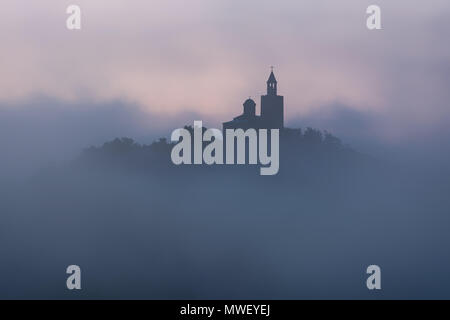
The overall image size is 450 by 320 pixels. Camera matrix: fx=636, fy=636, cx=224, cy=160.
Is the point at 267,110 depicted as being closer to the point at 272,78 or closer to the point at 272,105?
the point at 272,105

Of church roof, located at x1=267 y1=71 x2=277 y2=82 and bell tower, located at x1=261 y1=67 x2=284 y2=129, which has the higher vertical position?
church roof, located at x1=267 y1=71 x2=277 y2=82

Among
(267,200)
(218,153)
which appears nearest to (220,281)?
(267,200)

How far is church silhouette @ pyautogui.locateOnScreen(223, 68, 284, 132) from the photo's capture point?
17.8 meters

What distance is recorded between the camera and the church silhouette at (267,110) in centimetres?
1777

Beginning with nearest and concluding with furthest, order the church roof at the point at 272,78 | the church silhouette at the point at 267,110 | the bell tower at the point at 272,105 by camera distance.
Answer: the church roof at the point at 272,78 → the bell tower at the point at 272,105 → the church silhouette at the point at 267,110

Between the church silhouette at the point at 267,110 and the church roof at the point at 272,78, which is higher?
the church roof at the point at 272,78

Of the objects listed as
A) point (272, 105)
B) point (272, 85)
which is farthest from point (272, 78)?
point (272, 105)

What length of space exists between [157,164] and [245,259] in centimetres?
504

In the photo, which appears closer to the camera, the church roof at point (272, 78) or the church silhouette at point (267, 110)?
the church roof at point (272, 78)

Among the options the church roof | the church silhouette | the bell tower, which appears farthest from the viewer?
the church silhouette

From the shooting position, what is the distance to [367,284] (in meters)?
16.1

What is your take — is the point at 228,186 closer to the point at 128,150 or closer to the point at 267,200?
the point at 267,200

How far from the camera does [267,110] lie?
64.6 ft

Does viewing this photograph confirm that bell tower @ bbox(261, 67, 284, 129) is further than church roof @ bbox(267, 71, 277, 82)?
Yes
